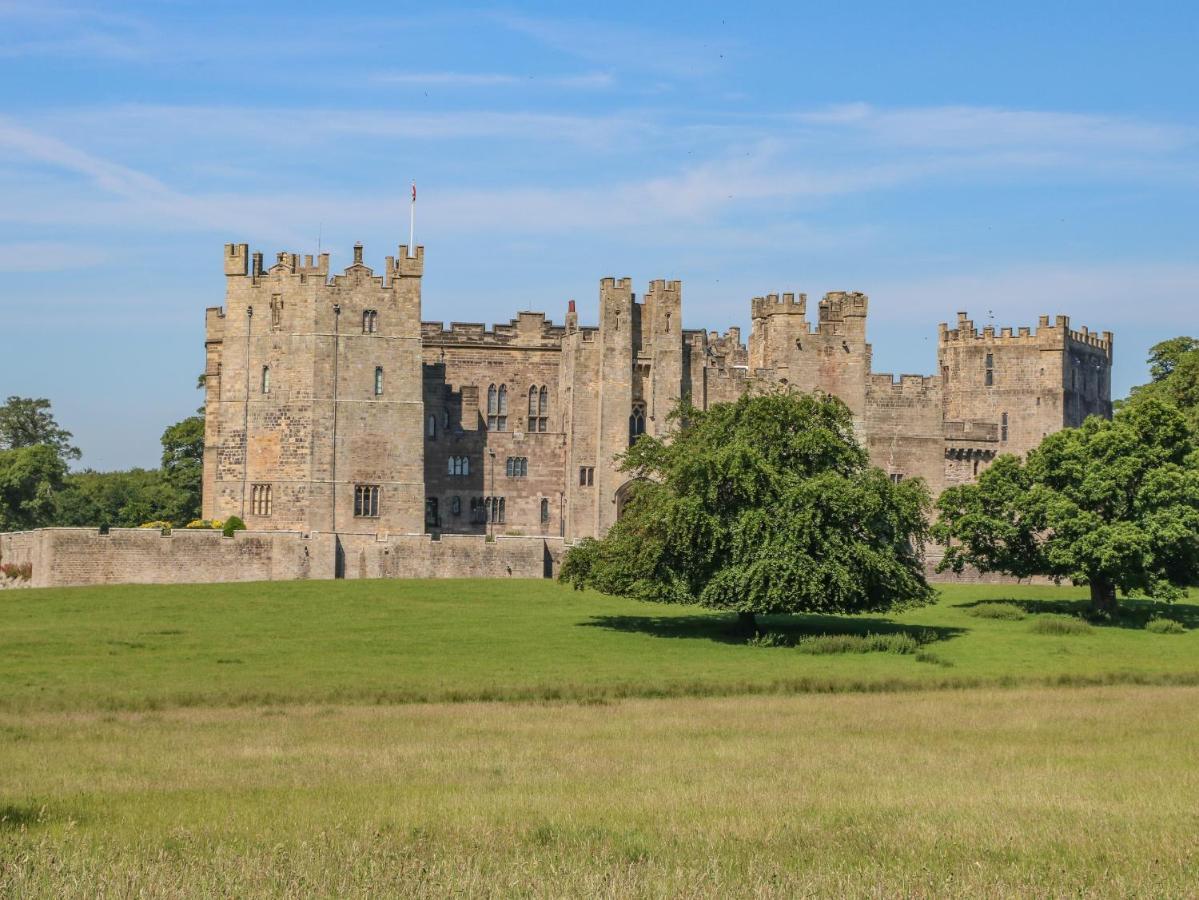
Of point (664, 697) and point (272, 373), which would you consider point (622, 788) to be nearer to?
point (664, 697)

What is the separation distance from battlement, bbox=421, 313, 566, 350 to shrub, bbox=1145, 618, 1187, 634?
3614 centimetres

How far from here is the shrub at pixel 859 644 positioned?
50.6m

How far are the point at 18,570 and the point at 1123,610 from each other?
42223 millimetres

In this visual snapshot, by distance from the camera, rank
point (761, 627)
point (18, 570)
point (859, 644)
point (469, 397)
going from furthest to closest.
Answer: point (469, 397), point (18, 570), point (761, 627), point (859, 644)

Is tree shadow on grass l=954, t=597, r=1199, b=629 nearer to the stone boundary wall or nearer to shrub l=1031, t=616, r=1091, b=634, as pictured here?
shrub l=1031, t=616, r=1091, b=634

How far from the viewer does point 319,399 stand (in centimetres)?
7569

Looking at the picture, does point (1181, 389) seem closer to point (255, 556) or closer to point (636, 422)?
point (636, 422)

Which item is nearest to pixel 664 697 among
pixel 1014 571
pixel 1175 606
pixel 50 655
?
pixel 50 655

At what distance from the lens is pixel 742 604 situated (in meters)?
51.9

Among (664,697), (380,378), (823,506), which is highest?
(380,378)

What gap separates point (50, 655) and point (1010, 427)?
66667mm

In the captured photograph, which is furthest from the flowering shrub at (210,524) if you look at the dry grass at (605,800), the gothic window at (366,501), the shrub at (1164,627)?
the dry grass at (605,800)

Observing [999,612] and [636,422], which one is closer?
[999,612]

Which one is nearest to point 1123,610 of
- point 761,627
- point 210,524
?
point 761,627
